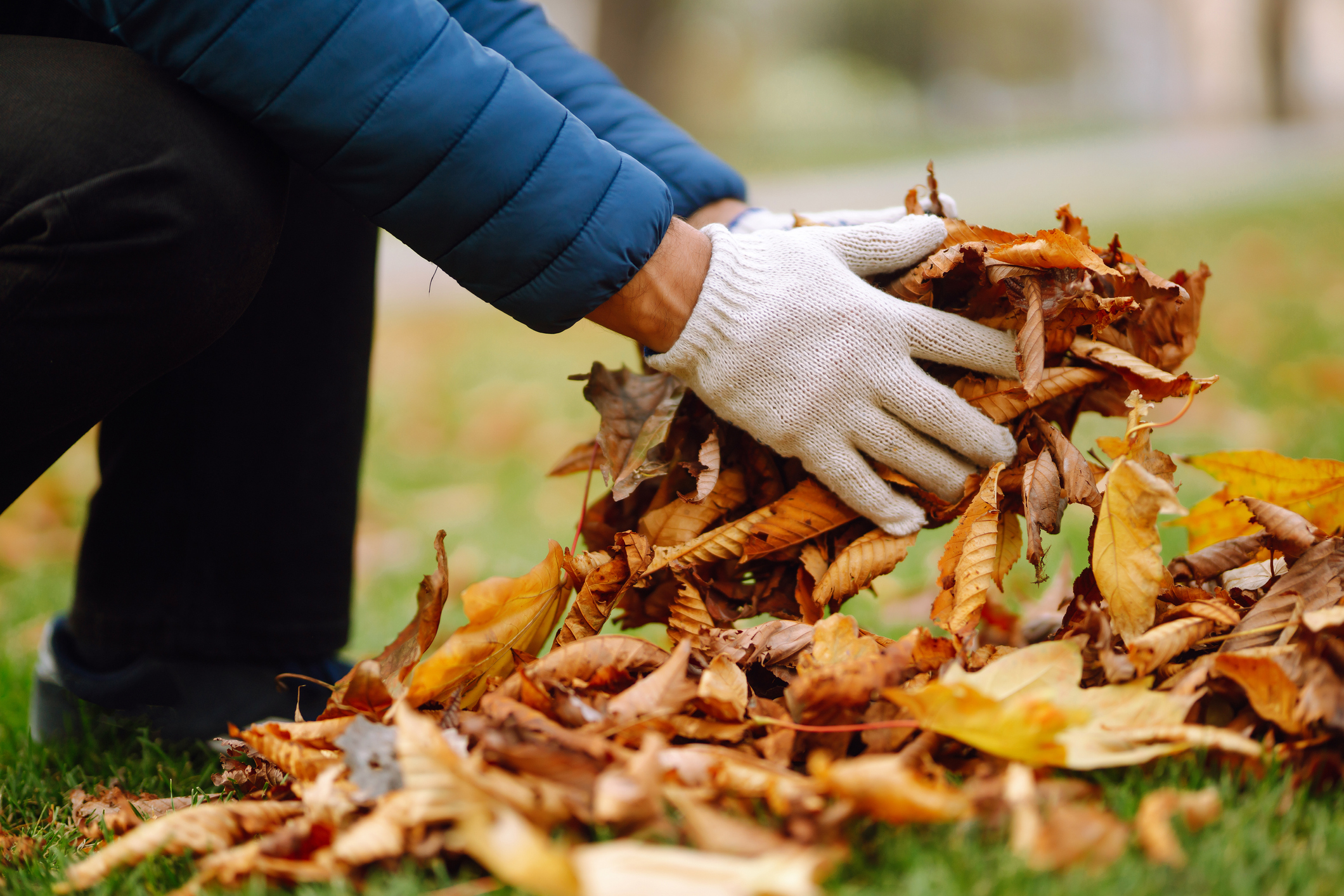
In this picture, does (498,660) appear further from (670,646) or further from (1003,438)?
(1003,438)

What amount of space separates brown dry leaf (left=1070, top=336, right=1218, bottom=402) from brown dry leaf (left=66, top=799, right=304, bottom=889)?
3.70 feet

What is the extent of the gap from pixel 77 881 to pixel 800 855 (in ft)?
2.40

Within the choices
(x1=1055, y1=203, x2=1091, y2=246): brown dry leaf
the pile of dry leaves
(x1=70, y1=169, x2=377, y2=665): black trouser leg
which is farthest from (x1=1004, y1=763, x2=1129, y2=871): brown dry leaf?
(x1=70, y1=169, x2=377, y2=665): black trouser leg

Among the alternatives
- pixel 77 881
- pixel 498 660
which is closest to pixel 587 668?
pixel 498 660

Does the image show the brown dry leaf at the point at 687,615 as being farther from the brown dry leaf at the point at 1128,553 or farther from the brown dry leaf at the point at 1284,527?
the brown dry leaf at the point at 1284,527

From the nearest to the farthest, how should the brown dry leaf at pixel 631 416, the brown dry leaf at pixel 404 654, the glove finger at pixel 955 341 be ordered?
1. the brown dry leaf at pixel 404 654
2. the glove finger at pixel 955 341
3. the brown dry leaf at pixel 631 416

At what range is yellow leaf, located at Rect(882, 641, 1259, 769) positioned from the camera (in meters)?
0.97

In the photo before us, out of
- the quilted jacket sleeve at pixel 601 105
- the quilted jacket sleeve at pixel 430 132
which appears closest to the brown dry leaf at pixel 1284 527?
the quilted jacket sleeve at pixel 430 132

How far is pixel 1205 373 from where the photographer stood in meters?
3.88

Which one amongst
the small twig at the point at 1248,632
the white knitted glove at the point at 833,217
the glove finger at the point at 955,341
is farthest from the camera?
the white knitted glove at the point at 833,217

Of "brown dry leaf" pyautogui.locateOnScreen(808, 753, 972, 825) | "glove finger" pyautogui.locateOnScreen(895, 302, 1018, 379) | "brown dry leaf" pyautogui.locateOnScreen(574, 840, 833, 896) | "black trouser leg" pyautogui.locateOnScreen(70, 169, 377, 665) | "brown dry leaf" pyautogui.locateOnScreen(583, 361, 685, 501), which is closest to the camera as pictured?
"brown dry leaf" pyautogui.locateOnScreen(574, 840, 833, 896)

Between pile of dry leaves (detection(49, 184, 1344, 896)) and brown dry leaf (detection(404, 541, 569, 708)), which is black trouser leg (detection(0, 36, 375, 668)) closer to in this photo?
pile of dry leaves (detection(49, 184, 1344, 896))

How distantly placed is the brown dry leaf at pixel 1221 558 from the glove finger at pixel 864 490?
348 millimetres

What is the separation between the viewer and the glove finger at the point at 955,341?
4.42 feet
